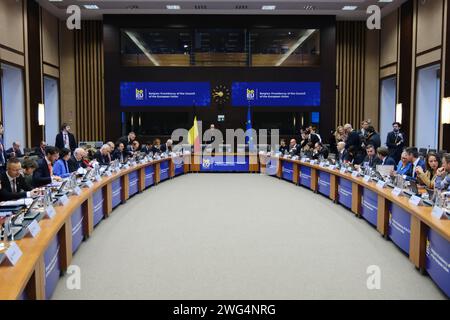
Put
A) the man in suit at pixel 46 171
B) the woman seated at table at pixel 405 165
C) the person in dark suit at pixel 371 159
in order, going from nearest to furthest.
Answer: the man in suit at pixel 46 171 → the woman seated at table at pixel 405 165 → the person in dark suit at pixel 371 159

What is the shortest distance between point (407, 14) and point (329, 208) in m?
7.79

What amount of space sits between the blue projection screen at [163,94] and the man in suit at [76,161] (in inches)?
260

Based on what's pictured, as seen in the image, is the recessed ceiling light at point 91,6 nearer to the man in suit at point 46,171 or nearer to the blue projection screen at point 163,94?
the blue projection screen at point 163,94

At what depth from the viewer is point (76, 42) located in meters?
14.8

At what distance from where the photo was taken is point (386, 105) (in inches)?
589

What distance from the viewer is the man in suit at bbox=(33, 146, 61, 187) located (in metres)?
5.61

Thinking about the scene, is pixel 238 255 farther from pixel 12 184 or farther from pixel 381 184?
pixel 12 184

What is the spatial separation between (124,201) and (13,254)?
5.18 metres

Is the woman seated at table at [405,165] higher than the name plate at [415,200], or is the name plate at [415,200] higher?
the woman seated at table at [405,165]

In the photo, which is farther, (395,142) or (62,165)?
(395,142)

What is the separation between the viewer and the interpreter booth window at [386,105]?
14758mm

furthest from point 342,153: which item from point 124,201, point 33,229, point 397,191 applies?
point 33,229

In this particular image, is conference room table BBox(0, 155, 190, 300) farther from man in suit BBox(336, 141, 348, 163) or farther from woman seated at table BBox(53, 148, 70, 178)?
man in suit BBox(336, 141, 348, 163)

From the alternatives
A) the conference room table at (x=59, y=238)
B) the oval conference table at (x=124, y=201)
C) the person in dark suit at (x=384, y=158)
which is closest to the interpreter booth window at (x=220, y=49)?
the oval conference table at (x=124, y=201)
